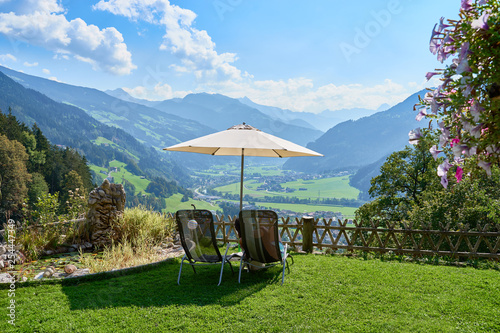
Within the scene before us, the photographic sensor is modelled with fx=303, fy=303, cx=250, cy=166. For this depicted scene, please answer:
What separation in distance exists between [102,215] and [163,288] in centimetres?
410

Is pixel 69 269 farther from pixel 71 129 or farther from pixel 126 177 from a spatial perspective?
pixel 71 129

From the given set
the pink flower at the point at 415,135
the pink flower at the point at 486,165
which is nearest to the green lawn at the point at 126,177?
the pink flower at the point at 415,135

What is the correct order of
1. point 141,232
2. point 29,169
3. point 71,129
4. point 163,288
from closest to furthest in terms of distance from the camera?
point 163,288, point 141,232, point 29,169, point 71,129

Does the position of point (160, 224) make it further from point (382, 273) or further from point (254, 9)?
point (254, 9)

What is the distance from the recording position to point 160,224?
819 centimetres

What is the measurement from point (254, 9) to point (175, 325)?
36.1 ft

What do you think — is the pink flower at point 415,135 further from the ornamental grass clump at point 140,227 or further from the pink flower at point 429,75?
the ornamental grass clump at point 140,227

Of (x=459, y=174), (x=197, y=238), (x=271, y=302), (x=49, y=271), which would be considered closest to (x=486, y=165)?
(x=459, y=174)

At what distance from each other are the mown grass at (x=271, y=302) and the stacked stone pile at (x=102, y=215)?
2883 mm

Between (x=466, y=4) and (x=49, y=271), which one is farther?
(x=49, y=271)

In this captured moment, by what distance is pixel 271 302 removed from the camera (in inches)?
154

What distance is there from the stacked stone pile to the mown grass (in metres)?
2.88

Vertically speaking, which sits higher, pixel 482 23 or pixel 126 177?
pixel 482 23

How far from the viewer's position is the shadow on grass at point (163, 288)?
398 centimetres
